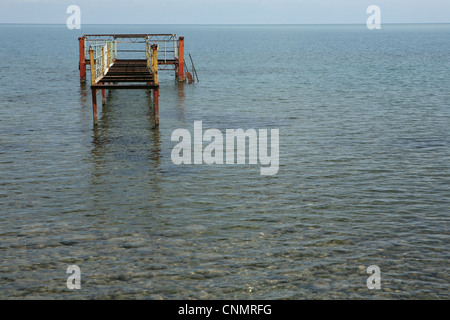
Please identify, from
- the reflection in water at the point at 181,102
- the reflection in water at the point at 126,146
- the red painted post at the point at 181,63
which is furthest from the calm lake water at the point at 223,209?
the red painted post at the point at 181,63

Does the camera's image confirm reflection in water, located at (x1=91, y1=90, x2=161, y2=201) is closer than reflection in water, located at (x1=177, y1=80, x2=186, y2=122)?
Yes

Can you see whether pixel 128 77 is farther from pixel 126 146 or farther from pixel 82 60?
pixel 82 60

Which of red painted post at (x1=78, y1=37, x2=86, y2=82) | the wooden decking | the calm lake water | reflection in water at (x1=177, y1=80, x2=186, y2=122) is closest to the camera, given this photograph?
the calm lake water

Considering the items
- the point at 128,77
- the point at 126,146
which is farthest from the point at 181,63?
the point at 126,146

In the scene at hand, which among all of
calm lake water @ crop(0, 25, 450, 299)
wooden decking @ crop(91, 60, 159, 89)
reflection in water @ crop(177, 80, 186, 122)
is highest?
wooden decking @ crop(91, 60, 159, 89)

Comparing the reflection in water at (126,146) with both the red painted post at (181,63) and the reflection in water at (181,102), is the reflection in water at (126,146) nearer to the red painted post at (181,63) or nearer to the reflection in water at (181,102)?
the reflection in water at (181,102)

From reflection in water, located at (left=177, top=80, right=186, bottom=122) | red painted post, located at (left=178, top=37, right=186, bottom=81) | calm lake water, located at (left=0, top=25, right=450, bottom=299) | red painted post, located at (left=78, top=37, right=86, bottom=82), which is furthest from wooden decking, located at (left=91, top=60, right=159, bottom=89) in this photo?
red painted post, located at (left=78, top=37, right=86, bottom=82)

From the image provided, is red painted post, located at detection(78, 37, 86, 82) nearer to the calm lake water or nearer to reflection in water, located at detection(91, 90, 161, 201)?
reflection in water, located at detection(91, 90, 161, 201)

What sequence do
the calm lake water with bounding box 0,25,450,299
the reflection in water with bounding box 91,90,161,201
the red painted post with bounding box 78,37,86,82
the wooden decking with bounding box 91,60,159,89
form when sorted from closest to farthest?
the calm lake water with bounding box 0,25,450,299, the reflection in water with bounding box 91,90,161,201, the wooden decking with bounding box 91,60,159,89, the red painted post with bounding box 78,37,86,82

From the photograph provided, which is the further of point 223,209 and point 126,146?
point 126,146

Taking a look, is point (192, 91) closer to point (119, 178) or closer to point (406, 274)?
point (119, 178)

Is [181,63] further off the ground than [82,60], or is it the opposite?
[82,60]

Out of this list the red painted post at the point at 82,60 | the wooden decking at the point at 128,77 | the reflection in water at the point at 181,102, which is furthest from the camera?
the red painted post at the point at 82,60
